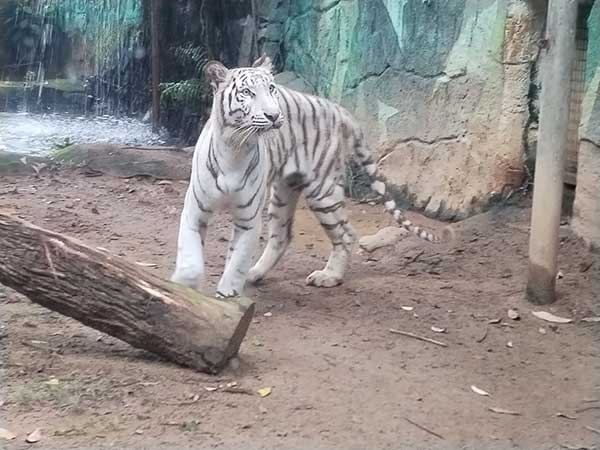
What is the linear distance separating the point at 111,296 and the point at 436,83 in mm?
3018

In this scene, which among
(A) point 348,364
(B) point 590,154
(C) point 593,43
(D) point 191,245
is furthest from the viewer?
(C) point 593,43

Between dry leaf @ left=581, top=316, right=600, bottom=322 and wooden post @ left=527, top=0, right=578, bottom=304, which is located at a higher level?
wooden post @ left=527, top=0, right=578, bottom=304

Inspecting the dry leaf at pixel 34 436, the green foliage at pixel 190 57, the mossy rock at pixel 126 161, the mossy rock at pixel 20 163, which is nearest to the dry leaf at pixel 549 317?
the dry leaf at pixel 34 436

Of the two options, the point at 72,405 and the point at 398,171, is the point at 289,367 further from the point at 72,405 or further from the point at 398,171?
the point at 398,171

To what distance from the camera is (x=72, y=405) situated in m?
2.41

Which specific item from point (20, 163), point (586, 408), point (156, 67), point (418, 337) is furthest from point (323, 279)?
point (156, 67)

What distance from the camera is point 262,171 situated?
11.6 ft

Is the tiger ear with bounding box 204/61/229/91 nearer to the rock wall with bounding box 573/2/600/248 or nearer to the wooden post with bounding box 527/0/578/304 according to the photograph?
the wooden post with bounding box 527/0/578/304

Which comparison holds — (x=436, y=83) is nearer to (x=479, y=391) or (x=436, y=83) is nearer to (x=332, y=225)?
(x=332, y=225)

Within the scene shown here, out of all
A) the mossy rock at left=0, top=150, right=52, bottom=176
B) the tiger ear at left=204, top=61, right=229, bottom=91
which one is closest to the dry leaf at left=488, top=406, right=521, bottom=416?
the tiger ear at left=204, top=61, right=229, bottom=91

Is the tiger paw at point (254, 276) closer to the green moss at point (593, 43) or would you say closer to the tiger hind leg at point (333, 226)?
the tiger hind leg at point (333, 226)

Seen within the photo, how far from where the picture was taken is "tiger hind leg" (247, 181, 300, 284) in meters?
4.02

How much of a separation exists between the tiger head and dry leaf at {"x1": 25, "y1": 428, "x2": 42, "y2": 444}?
4.51ft

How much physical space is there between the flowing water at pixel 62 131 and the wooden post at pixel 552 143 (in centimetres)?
339
